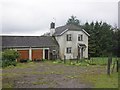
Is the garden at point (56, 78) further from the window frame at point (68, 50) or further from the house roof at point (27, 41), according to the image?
the window frame at point (68, 50)

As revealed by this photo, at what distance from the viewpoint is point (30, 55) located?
41.4 meters

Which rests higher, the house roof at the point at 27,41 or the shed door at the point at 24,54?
the house roof at the point at 27,41

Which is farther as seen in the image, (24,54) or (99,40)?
(99,40)

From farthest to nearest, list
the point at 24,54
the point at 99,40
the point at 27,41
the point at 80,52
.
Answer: the point at 99,40 → the point at 80,52 → the point at 27,41 → the point at 24,54

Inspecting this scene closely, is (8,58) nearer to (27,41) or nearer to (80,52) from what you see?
(27,41)

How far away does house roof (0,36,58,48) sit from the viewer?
41344 mm

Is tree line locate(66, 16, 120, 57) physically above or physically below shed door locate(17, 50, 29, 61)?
above

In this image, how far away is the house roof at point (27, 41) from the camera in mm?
41344

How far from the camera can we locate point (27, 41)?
43156 mm

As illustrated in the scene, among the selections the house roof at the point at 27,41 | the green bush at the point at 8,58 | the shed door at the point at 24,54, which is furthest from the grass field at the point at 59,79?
the house roof at the point at 27,41

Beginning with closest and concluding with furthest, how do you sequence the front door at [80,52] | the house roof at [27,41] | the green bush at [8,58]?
1. the green bush at [8,58]
2. the house roof at [27,41]
3. the front door at [80,52]

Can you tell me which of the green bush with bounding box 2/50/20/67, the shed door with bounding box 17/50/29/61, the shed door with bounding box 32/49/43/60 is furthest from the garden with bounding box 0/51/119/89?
the shed door with bounding box 32/49/43/60

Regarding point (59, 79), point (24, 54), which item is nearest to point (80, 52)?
point (24, 54)

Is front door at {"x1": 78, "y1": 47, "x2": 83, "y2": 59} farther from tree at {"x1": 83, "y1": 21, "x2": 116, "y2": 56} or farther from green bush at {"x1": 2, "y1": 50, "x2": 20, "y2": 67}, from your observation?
green bush at {"x1": 2, "y1": 50, "x2": 20, "y2": 67}
